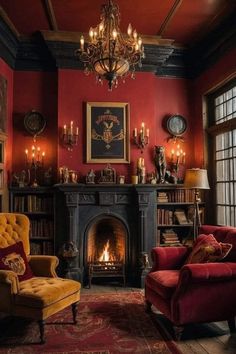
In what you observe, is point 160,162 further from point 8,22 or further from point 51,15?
point 8,22

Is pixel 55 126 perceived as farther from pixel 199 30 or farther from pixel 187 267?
pixel 187 267

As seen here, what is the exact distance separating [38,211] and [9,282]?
7.55ft

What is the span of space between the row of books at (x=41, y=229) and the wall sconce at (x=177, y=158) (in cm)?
231

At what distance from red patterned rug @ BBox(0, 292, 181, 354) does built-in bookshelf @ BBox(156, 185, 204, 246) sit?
5.43 feet

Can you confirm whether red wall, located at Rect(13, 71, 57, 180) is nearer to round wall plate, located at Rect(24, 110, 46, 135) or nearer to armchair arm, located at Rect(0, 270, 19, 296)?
round wall plate, located at Rect(24, 110, 46, 135)

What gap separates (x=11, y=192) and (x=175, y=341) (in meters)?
3.45

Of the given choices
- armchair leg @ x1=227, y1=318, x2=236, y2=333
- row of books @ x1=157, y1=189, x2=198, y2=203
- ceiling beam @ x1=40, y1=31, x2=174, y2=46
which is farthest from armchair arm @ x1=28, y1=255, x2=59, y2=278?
ceiling beam @ x1=40, y1=31, x2=174, y2=46

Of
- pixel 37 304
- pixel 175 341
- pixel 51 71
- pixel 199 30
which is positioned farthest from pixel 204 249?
pixel 51 71

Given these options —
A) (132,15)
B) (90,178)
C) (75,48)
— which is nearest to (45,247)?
(90,178)

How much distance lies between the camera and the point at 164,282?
3514 millimetres

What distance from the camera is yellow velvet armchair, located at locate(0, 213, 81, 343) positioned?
3170 millimetres

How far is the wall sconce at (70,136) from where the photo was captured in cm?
543

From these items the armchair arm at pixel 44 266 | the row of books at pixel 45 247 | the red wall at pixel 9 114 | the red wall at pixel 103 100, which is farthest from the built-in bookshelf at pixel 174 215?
the red wall at pixel 9 114

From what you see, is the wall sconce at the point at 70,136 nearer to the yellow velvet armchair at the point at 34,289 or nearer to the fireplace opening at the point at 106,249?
the fireplace opening at the point at 106,249
